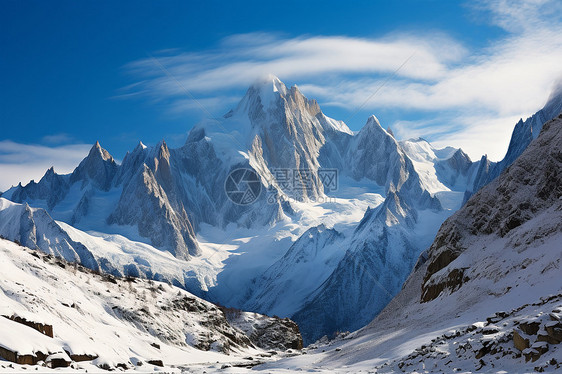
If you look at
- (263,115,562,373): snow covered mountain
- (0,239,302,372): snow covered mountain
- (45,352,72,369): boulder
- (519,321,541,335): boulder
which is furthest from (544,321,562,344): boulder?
(45,352,72,369): boulder

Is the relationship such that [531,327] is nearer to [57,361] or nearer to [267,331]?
[57,361]

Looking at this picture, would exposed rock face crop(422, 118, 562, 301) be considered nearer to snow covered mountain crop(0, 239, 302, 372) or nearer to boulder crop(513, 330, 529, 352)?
snow covered mountain crop(0, 239, 302, 372)

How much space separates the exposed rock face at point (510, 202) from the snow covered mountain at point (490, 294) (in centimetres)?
17

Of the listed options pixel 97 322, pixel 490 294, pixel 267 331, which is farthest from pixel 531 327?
pixel 267 331

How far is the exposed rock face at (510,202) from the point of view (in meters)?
85.8

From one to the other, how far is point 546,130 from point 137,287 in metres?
79.0

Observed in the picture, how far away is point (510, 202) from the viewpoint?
9056cm

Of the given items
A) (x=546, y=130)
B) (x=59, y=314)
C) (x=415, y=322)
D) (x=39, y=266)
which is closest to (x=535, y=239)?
(x=415, y=322)

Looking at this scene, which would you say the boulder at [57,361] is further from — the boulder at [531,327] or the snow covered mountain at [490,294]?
the boulder at [531,327]

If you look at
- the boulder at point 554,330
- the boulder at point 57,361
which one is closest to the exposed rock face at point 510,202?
the boulder at point 554,330

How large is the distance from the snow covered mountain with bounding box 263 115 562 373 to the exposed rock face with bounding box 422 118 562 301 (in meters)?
0.17

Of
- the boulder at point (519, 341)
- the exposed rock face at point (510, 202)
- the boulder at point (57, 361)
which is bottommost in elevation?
the boulder at point (519, 341)

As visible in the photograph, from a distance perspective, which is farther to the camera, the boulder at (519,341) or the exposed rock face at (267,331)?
the exposed rock face at (267,331)

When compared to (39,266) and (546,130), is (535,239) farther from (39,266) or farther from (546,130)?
(39,266)
